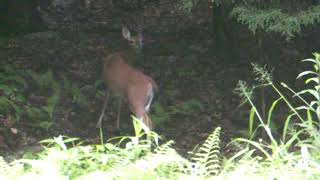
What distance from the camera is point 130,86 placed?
10664 millimetres

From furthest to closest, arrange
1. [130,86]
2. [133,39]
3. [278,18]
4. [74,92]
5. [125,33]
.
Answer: [133,39] → [125,33] → [74,92] → [130,86] → [278,18]

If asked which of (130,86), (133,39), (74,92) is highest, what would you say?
(133,39)

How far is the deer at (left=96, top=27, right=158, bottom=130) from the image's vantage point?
1041 centimetres

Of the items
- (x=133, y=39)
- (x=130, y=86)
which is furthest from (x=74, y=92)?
(x=133, y=39)

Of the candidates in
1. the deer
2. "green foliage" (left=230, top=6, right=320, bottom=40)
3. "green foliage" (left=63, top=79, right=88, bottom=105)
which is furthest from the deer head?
"green foliage" (left=230, top=6, right=320, bottom=40)

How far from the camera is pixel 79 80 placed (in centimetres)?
1284

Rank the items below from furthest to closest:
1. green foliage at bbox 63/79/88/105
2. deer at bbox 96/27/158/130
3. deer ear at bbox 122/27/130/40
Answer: deer ear at bbox 122/27/130/40 < green foliage at bbox 63/79/88/105 < deer at bbox 96/27/158/130

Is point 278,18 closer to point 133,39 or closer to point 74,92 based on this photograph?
point 74,92

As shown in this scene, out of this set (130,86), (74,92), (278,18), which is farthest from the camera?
(74,92)

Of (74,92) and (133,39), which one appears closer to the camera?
(74,92)

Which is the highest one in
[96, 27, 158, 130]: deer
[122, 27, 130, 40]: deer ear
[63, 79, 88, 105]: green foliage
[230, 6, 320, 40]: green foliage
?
[230, 6, 320, 40]: green foliage

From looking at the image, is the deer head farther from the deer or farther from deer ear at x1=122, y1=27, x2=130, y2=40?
the deer

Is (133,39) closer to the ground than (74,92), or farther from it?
farther from it

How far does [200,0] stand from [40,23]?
5.86 meters
